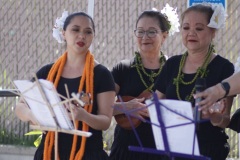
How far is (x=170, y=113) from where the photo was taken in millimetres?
3158

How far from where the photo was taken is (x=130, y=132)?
468 centimetres

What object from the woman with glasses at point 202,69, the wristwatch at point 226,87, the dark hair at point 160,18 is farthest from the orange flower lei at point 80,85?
the wristwatch at point 226,87

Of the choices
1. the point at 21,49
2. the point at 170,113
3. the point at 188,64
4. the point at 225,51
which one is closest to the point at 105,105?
the point at 188,64

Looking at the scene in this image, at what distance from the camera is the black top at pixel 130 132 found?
15.3ft

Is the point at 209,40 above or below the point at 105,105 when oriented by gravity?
above

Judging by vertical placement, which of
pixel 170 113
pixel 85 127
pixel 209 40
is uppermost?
pixel 209 40

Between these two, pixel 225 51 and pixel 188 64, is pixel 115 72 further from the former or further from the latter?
pixel 225 51

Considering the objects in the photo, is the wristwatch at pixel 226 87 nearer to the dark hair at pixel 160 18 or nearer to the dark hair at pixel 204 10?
the dark hair at pixel 204 10

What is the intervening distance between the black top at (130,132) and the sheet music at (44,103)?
111 cm

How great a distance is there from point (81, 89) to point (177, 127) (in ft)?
3.67

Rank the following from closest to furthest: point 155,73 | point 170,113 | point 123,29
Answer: point 170,113 < point 155,73 < point 123,29

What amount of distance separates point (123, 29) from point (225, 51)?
1219 mm

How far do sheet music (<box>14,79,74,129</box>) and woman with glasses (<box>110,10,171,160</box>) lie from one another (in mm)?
1018

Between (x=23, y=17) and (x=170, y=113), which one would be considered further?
(x=23, y=17)
